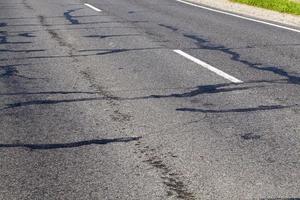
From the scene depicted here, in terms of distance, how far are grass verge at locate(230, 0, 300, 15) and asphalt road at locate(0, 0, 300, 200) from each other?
18.4 feet

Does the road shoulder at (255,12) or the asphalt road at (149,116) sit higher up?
the asphalt road at (149,116)

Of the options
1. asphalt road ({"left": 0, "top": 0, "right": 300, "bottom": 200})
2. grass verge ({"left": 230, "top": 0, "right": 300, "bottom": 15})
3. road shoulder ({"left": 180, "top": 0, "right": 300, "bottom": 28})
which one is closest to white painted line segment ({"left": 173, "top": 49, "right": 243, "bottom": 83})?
asphalt road ({"left": 0, "top": 0, "right": 300, "bottom": 200})

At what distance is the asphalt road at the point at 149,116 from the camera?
4.80m

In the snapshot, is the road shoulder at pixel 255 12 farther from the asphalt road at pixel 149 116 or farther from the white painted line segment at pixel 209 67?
the white painted line segment at pixel 209 67

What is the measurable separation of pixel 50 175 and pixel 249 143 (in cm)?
200

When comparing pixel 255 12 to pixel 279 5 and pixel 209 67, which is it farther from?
pixel 209 67

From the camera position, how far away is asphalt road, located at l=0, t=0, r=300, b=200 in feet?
15.8

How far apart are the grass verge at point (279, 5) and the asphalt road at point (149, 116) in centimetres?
561

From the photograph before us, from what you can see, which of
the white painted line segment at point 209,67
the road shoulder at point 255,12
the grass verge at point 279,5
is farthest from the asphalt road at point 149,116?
the grass verge at point 279,5

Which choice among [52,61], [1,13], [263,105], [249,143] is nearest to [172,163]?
[249,143]

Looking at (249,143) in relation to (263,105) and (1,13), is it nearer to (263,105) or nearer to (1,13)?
(263,105)

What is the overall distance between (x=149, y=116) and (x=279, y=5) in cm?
1432

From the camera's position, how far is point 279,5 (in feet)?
65.2

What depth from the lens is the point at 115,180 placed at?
15.9 ft
